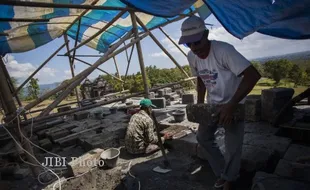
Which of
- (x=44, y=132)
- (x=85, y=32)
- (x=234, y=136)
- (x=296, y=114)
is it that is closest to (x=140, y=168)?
(x=234, y=136)

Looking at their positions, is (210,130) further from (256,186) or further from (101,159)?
(101,159)

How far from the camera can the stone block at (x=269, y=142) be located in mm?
2882

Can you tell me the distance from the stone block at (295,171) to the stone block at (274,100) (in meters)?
1.85

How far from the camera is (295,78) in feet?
45.3

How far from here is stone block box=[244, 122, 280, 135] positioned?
3.58 metres

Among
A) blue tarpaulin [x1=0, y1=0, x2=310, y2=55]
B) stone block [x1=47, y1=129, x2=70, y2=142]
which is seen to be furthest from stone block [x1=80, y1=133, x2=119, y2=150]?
blue tarpaulin [x1=0, y1=0, x2=310, y2=55]

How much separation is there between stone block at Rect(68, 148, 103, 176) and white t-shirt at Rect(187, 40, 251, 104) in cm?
228

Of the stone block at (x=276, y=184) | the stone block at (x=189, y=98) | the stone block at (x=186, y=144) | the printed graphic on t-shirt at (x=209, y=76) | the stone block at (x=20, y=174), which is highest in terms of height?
the printed graphic on t-shirt at (x=209, y=76)

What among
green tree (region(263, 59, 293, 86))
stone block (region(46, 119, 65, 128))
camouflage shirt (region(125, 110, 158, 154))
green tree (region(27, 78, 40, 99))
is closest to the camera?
camouflage shirt (region(125, 110, 158, 154))

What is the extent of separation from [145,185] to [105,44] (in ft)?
21.0

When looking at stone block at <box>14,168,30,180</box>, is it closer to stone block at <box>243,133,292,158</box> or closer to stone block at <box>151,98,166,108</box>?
stone block at <box>243,133,292,158</box>

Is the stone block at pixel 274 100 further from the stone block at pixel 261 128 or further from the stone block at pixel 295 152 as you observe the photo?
the stone block at pixel 295 152

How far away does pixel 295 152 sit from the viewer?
264 cm

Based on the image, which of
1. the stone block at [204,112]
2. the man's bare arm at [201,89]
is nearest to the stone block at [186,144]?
the man's bare arm at [201,89]
